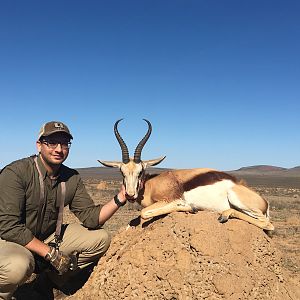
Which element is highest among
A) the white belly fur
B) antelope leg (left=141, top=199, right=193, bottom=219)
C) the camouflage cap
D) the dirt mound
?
the camouflage cap

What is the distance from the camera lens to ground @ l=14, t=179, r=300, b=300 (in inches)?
197

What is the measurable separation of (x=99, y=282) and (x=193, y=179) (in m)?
2.64

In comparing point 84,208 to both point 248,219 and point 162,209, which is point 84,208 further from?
point 248,219

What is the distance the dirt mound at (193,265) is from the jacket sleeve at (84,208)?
569 millimetres

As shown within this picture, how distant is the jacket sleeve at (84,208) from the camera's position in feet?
18.5

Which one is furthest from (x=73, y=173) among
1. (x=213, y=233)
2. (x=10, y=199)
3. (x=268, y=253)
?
(x=268, y=253)

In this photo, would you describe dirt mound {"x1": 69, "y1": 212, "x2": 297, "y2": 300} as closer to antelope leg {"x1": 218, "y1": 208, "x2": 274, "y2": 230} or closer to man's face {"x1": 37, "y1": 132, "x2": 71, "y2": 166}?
antelope leg {"x1": 218, "y1": 208, "x2": 274, "y2": 230}

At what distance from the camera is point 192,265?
509 cm

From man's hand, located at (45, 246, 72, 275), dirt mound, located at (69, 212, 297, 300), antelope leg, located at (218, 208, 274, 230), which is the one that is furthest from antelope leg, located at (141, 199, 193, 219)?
man's hand, located at (45, 246, 72, 275)

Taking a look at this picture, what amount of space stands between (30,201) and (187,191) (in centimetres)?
304

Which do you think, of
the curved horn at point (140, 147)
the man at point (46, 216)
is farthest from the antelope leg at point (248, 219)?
the curved horn at point (140, 147)

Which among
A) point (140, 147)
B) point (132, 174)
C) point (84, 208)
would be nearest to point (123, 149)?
point (140, 147)

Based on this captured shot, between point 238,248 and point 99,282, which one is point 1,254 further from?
point 238,248

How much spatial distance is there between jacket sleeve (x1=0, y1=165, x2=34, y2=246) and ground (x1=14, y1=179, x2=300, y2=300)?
1.32 m
